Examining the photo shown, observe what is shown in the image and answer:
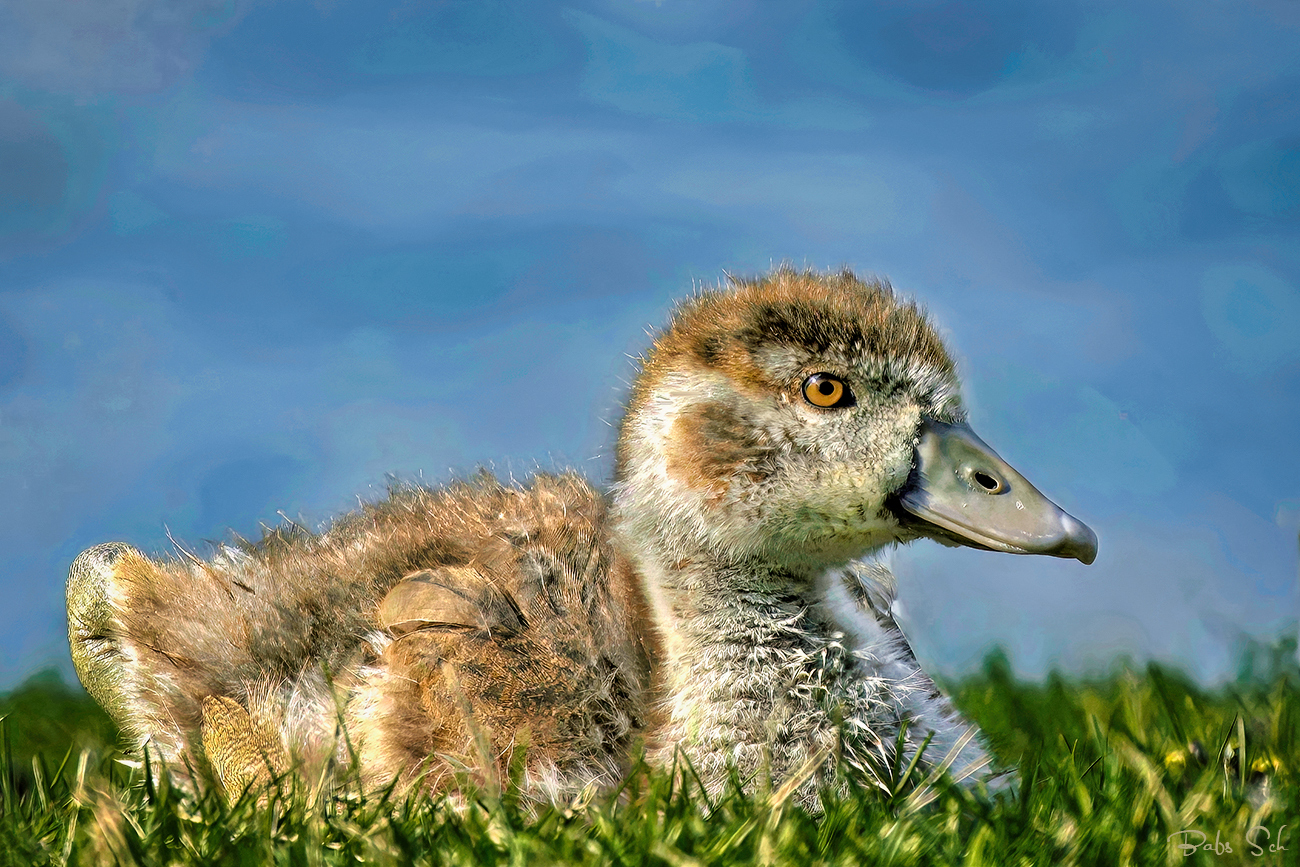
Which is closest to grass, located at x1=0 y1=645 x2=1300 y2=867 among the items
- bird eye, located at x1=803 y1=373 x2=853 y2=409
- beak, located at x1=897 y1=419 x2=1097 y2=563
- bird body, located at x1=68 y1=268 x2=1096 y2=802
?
bird body, located at x1=68 y1=268 x2=1096 y2=802

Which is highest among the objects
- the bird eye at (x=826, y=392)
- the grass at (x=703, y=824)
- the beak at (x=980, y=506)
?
the bird eye at (x=826, y=392)

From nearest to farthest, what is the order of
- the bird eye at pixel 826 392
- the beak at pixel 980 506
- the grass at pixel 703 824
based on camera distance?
the grass at pixel 703 824
the beak at pixel 980 506
the bird eye at pixel 826 392

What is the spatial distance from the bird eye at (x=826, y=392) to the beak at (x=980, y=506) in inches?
8.5

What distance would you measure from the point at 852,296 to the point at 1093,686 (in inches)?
143

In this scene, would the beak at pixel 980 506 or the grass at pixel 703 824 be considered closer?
the grass at pixel 703 824

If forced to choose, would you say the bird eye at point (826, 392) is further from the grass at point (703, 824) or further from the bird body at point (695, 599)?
the grass at point (703, 824)

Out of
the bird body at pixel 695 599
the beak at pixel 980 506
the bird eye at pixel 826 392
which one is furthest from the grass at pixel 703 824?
the bird eye at pixel 826 392

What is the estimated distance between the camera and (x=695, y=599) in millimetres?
3049

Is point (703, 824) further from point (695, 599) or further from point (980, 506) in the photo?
point (980, 506)

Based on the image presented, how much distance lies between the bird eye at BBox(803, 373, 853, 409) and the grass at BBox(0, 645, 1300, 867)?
979 mm

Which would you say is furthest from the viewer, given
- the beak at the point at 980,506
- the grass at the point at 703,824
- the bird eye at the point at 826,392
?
the bird eye at the point at 826,392

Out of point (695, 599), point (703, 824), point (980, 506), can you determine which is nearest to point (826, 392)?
point (980, 506)

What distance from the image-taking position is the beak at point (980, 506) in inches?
111

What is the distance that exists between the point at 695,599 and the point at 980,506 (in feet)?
2.54
